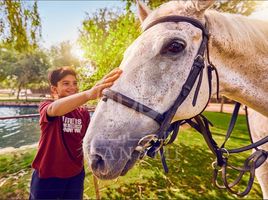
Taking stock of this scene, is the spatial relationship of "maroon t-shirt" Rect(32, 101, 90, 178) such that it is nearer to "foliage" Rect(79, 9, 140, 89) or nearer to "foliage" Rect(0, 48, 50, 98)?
"foliage" Rect(79, 9, 140, 89)

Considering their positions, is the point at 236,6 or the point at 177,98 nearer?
the point at 177,98

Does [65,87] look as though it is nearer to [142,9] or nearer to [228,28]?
[142,9]

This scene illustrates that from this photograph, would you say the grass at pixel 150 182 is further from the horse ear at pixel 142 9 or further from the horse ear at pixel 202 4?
the horse ear at pixel 202 4

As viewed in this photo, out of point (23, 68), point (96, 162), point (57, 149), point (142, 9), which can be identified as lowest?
point (57, 149)

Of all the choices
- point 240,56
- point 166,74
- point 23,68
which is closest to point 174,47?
point 166,74

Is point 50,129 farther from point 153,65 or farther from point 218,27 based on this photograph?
point 218,27

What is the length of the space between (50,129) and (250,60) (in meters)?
2.17

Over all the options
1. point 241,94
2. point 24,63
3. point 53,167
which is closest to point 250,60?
point 241,94

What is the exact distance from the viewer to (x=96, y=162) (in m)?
1.44

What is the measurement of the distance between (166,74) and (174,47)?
0.68 feet

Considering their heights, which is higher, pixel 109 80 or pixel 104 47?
pixel 104 47

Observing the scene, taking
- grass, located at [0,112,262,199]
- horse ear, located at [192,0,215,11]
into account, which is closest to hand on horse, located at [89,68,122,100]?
horse ear, located at [192,0,215,11]

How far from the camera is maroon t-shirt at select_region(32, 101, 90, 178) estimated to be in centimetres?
248

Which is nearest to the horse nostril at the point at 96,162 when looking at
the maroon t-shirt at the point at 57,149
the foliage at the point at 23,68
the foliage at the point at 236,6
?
the maroon t-shirt at the point at 57,149
